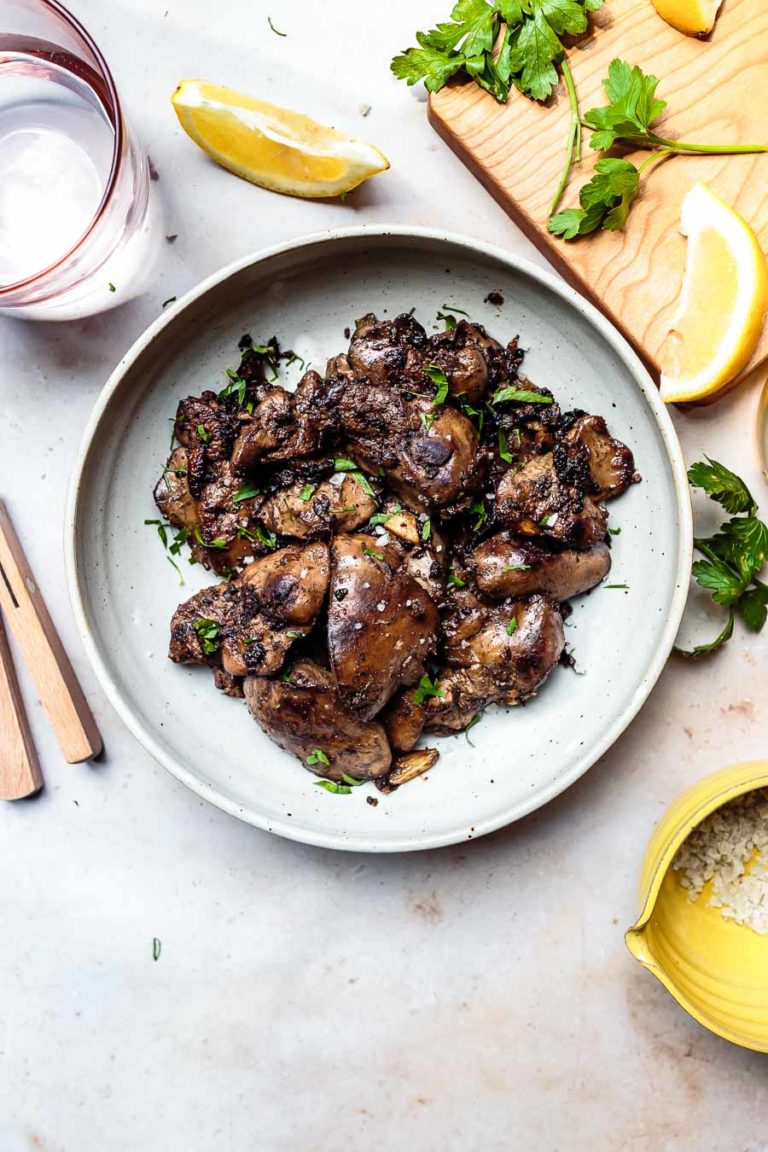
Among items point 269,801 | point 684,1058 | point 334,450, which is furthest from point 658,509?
point 684,1058

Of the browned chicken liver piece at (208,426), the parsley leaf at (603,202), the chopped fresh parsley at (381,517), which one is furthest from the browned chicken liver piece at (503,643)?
the parsley leaf at (603,202)

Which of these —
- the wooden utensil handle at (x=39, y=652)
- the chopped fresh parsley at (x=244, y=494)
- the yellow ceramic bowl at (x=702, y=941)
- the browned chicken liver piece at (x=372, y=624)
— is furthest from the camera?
the wooden utensil handle at (x=39, y=652)

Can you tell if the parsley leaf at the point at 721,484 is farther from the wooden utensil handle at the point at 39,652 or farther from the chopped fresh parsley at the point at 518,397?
the wooden utensil handle at the point at 39,652

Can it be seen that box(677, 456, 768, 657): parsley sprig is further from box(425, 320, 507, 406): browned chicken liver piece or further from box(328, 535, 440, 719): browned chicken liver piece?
box(328, 535, 440, 719): browned chicken liver piece

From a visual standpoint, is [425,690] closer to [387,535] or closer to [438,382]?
[387,535]

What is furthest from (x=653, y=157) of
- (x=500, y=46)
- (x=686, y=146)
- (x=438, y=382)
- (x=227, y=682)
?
(x=227, y=682)
